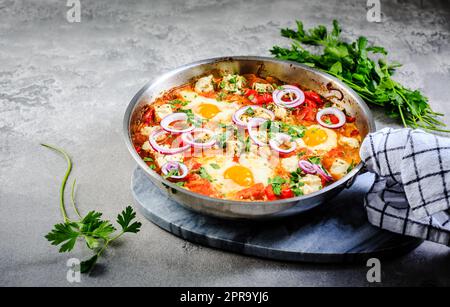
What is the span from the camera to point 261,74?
450 cm

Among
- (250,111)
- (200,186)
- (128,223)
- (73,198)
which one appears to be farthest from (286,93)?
(73,198)

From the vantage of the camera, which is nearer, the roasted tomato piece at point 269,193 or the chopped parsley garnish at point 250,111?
the roasted tomato piece at point 269,193

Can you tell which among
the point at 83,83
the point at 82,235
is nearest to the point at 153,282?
the point at 82,235

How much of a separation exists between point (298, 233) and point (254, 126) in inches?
37.4

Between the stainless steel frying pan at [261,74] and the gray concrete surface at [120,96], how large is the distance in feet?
1.21

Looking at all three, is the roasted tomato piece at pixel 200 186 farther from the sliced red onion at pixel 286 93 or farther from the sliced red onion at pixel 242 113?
the sliced red onion at pixel 286 93

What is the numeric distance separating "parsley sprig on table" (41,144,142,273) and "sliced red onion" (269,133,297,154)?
1064 millimetres

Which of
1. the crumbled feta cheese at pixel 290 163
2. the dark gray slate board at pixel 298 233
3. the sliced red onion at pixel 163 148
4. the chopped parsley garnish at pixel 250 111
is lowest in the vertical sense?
the dark gray slate board at pixel 298 233

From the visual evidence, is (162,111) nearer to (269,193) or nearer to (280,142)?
(280,142)

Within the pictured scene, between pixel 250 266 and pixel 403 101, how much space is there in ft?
6.80

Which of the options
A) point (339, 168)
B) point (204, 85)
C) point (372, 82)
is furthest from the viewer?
point (372, 82)

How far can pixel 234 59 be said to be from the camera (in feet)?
14.6

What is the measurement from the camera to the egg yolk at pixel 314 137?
12.9ft

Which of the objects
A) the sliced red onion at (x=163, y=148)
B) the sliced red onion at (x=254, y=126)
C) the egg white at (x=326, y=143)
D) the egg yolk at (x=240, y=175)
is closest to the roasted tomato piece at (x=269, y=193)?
the egg yolk at (x=240, y=175)
